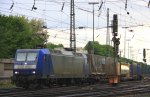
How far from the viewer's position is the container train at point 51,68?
1388 inches

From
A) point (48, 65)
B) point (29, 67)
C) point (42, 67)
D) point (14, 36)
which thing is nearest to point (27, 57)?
point (29, 67)

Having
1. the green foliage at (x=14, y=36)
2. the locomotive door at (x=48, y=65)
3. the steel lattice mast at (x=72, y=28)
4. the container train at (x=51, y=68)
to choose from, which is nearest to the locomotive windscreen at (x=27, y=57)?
the container train at (x=51, y=68)

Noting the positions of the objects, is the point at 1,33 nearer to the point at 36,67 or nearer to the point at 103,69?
the point at 103,69

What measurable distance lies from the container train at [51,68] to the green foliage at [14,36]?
33.3 m

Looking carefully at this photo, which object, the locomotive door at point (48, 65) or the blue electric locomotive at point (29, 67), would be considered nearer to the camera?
the blue electric locomotive at point (29, 67)

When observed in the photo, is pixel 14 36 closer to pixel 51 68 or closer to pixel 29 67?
pixel 51 68

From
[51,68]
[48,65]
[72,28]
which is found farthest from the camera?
[72,28]

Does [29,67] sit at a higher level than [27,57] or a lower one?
lower

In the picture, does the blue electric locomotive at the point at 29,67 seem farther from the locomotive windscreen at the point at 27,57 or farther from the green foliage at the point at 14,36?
the green foliage at the point at 14,36

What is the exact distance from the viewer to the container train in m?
35.2

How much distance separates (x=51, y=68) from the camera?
3788 centimetres

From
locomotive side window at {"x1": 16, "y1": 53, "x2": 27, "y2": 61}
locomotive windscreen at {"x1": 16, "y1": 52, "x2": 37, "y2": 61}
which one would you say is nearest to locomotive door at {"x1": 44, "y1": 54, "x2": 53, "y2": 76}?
locomotive windscreen at {"x1": 16, "y1": 52, "x2": 37, "y2": 61}

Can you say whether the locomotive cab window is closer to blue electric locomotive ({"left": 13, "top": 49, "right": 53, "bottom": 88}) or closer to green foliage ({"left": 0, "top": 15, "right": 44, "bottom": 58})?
blue electric locomotive ({"left": 13, "top": 49, "right": 53, "bottom": 88})

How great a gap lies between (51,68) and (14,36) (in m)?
54.4
